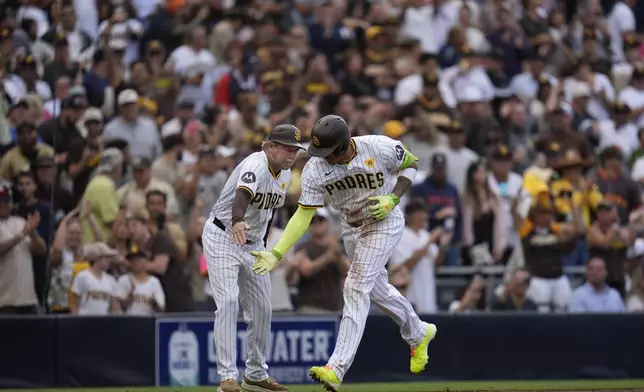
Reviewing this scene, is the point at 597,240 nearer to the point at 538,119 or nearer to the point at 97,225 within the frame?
the point at 538,119

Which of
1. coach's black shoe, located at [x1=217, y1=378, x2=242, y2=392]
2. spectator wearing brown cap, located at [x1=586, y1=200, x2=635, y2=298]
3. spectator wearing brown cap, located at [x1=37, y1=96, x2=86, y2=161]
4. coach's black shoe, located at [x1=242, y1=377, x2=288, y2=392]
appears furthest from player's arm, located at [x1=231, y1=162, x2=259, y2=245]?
spectator wearing brown cap, located at [x1=586, y1=200, x2=635, y2=298]

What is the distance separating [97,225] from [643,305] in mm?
7090

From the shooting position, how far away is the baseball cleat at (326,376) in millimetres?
10125

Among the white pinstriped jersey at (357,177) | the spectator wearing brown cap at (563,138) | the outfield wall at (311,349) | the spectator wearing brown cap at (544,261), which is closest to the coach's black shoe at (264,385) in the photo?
the white pinstriped jersey at (357,177)

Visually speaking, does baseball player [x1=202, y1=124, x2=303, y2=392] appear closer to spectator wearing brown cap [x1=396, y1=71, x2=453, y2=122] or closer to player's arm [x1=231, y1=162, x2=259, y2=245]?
player's arm [x1=231, y1=162, x2=259, y2=245]

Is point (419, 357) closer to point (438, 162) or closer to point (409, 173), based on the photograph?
point (409, 173)

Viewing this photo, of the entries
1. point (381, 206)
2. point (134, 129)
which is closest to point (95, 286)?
point (134, 129)

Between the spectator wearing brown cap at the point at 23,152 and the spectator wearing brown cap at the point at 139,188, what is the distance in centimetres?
106

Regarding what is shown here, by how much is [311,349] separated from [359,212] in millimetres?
3972

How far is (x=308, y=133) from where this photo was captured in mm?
17188

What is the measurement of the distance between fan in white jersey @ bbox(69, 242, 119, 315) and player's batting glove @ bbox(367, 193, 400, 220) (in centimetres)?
463

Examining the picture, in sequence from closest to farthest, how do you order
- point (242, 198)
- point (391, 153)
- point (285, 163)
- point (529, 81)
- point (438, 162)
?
point (242, 198), point (391, 153), point (285, 163), point (438, 162), point (529, 81)

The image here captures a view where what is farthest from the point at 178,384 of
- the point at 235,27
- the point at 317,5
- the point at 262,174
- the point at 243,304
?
the point at 317,5

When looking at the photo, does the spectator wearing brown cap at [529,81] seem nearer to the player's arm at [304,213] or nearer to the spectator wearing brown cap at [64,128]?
the spectator wearing brown cap at [64,128]
